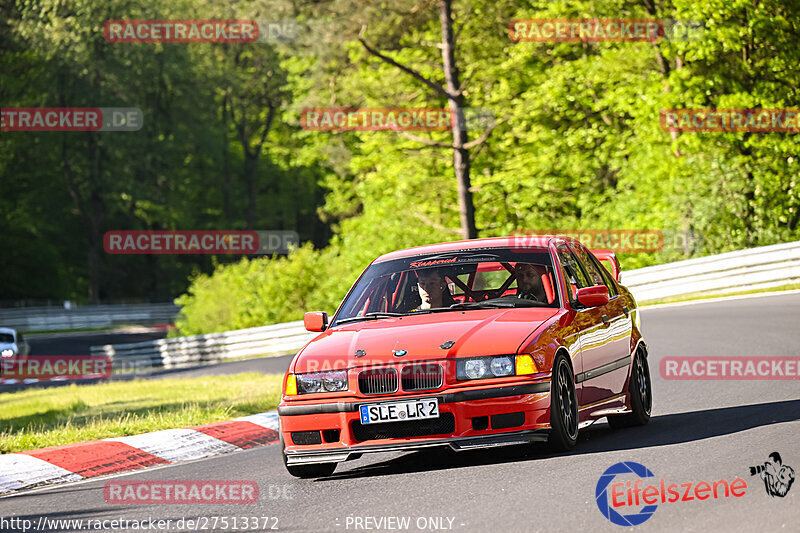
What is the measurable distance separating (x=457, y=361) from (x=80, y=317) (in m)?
61.7

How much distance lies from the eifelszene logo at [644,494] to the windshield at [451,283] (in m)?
2.30

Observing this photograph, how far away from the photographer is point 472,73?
4156 centimetres

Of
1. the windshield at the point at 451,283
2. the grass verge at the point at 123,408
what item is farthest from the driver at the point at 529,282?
the grass verge at the point at 123,408

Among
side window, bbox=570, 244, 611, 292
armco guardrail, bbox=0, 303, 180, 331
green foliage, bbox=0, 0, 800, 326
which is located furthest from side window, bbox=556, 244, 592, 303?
armco guardrail, bbox=0, 303, 180, 331

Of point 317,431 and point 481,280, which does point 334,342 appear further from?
point 481,280

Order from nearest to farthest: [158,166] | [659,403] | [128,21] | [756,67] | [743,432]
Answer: [743,432]
[659,403]
[756,67]
[128,21]
[158,166]

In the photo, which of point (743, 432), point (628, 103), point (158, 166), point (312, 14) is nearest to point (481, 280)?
point (743, 432)

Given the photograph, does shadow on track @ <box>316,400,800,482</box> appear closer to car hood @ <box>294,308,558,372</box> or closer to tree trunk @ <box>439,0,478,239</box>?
car hood @ <box>294,308,558,372</box>

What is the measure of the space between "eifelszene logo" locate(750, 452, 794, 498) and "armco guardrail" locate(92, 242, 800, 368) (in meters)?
19.1

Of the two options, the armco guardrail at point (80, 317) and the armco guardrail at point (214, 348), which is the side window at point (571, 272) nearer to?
the armco guardrail at point (214, 348)

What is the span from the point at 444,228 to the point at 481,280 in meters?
31.7

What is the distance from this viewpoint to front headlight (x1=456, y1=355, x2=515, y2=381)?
754 cm

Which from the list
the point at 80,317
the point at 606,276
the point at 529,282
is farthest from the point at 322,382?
the point at 80,317

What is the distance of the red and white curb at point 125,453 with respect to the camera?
9250 millimetres
